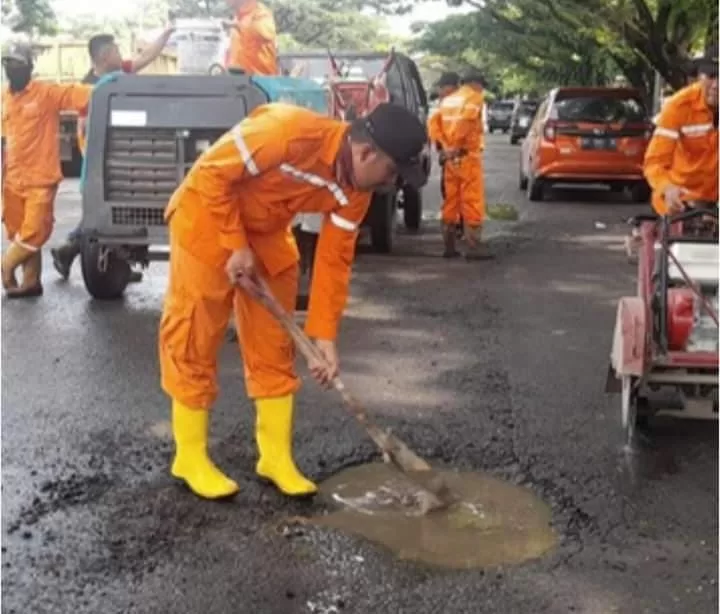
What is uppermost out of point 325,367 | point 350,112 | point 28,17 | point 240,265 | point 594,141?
point 28,17

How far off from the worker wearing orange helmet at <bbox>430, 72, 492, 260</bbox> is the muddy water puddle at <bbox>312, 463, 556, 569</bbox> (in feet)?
20.0

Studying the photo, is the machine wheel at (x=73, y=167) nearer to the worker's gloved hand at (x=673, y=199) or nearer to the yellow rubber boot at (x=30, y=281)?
the yellow rubber boot at (x=30, y=281)

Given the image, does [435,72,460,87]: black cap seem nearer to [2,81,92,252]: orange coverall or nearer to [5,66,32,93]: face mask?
[2,81,92,252]: orange coverall

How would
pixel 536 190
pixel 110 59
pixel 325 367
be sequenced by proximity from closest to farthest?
1. pixel 325 367
2. pixel 110 59
3. pixel 536 190

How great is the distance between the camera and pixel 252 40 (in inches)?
344

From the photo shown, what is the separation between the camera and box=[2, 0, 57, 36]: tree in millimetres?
32112

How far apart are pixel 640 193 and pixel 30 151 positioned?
35.8 feet

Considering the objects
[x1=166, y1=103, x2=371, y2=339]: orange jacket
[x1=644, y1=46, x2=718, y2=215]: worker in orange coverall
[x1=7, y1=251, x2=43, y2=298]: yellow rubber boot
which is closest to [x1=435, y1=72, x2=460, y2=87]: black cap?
[x1=7, y1=251, x2=43, y2=298]: yellow rubber boot

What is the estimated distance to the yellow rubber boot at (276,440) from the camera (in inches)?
186

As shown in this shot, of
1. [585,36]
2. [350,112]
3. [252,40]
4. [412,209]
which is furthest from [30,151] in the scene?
[585,36]

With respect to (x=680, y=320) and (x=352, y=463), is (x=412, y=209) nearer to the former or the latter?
(x=680, y=320)

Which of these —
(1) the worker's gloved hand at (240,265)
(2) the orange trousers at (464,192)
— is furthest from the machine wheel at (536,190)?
(1) the worker's gloved hand at (240,265)

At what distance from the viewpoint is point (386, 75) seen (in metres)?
11.6

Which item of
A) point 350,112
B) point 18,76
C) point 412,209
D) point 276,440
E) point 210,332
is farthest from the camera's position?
point 412,209
